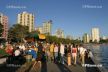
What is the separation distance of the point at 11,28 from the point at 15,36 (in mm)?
9054

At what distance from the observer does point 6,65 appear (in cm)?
2409

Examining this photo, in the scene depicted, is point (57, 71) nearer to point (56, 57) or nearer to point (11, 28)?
point (56, 57)

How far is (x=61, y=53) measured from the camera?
2361 centimetres

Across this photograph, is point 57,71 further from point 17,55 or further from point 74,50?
point 17,55

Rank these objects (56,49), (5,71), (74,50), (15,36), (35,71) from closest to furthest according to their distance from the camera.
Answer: (35,71)
(5,71)
(74,50)
(56,49)
(15,36)

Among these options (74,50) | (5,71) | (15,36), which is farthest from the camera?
(15,36)

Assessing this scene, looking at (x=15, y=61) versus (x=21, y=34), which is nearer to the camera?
(x=15, y=61)

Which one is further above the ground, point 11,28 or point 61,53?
point 11,28

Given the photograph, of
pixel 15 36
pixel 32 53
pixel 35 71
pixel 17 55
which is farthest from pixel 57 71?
pixel 15 36

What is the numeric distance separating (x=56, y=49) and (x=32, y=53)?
230cm

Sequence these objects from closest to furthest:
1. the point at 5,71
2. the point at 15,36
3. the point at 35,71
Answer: the point at 35,71
the point at 5,71
the point at 15,36

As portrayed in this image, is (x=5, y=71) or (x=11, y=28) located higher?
(x=11, y=28)

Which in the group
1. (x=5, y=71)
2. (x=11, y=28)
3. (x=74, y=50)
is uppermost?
(x=11, y=28)

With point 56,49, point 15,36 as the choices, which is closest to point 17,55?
point 56,49
